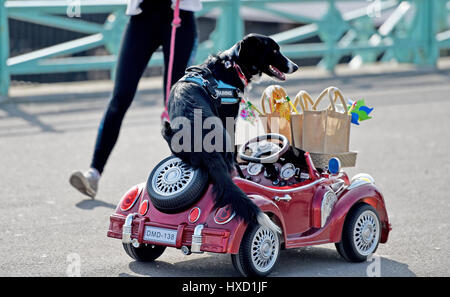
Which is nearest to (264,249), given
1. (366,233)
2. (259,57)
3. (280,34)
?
(366,233)

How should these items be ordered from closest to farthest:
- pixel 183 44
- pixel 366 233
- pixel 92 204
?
1. pixel 366 233
2. pixel 183 44
3. pixel 92 204

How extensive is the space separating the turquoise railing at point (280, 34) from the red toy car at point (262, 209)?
5.58 metres

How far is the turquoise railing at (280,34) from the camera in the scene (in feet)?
34.0

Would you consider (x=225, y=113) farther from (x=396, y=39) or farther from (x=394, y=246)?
(x=396, y=39)

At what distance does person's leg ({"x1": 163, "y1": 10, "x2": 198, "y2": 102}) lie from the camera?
5.86m

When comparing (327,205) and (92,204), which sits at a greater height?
(327,205)

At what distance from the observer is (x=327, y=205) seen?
4.55 metres

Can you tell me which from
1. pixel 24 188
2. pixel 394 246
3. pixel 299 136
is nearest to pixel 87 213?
pixel 24 188

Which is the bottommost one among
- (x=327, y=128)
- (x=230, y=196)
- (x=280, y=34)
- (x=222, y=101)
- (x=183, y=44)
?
(x=230, y=196)

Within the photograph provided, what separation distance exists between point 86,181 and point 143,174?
1.03 m

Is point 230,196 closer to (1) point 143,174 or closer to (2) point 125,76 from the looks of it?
(2) point 125,76

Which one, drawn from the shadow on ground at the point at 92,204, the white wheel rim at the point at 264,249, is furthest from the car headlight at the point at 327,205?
the shadow on ground at the point at 92,204

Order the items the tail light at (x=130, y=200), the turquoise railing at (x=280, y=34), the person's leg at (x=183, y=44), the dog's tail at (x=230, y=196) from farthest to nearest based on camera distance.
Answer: the turquoise railing at (x=280, y=34) < the person's leg at (x=183, y=44) < the tail light at (x=130, y=200) < the dog's tail at (x=230, y=196)

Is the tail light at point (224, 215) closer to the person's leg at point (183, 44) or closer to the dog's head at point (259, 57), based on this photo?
the dog's head at point (259, 57)
